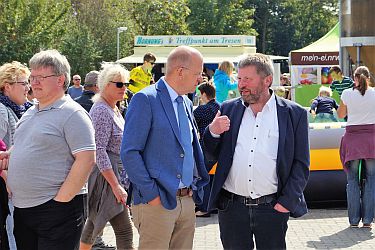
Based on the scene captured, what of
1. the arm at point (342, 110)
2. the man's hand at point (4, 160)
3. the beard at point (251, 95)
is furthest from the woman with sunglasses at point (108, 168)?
the arm at point (342, 110)

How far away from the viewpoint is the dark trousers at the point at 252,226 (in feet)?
16.8

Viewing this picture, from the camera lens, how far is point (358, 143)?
9.30 m

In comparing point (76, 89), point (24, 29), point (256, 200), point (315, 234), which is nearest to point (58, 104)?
point (256, 200)

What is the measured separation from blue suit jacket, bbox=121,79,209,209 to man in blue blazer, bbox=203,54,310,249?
0.33 m

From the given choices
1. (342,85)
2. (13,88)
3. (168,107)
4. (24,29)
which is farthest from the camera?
(24,29)

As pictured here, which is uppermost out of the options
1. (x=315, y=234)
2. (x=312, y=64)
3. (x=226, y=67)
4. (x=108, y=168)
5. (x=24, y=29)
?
(x=24, y=29)

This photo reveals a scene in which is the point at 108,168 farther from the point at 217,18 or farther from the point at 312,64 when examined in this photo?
the point at 217,18

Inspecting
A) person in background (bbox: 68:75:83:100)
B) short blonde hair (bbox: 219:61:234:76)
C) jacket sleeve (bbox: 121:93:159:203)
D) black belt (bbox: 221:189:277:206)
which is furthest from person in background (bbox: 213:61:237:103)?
person in background (bbox: 68:75:83:100)

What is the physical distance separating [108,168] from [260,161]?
5.40 ft

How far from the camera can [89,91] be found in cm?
865

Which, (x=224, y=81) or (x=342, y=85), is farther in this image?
(x=342, y=85)

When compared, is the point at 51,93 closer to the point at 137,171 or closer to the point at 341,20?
the point at 137,171

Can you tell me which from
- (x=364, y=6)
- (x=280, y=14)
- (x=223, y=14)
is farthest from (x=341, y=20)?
(x=280, y=14)

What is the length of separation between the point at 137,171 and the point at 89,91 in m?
3.87
